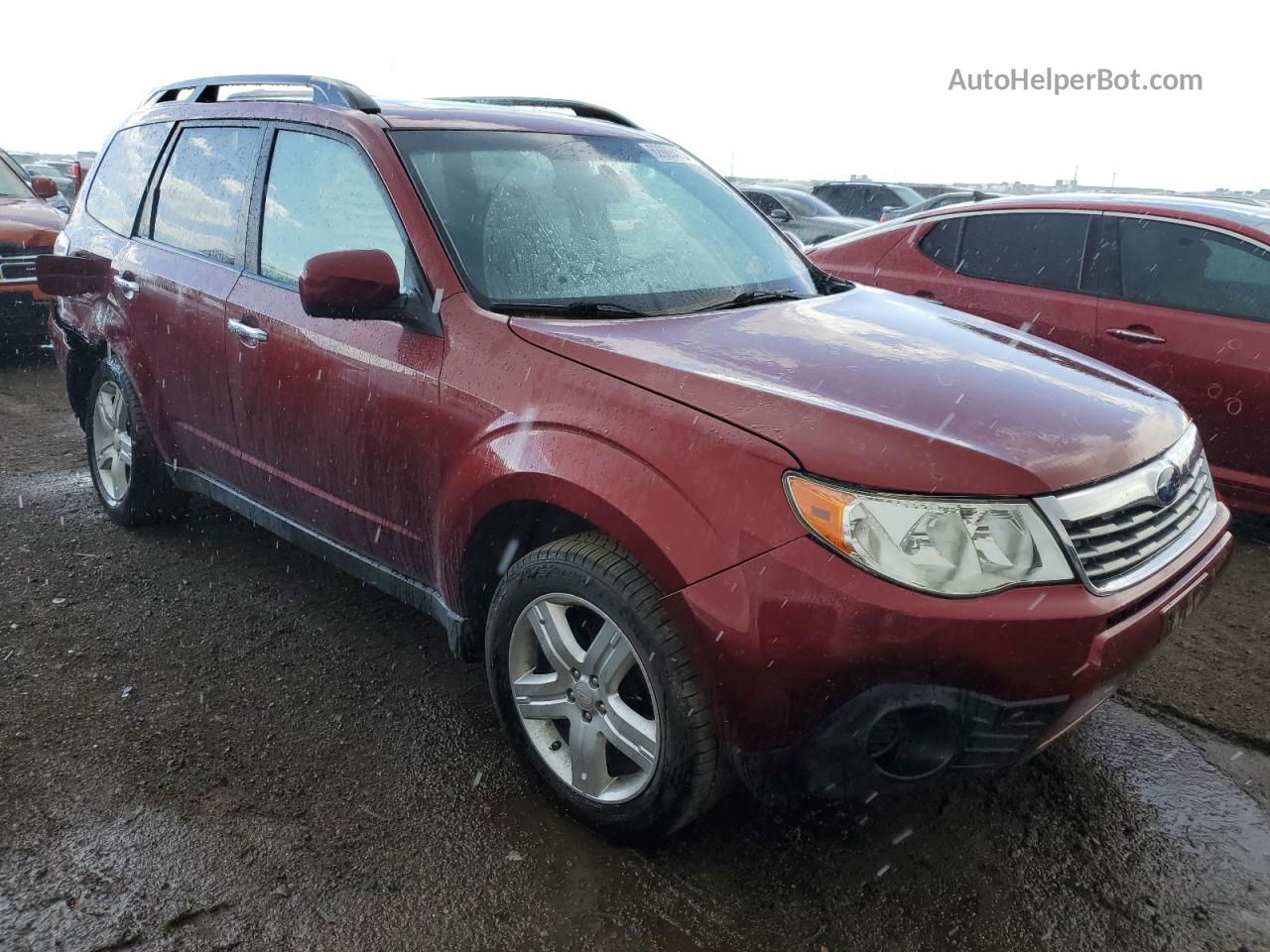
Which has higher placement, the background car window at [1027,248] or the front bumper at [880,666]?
the background car window at [1027,248]

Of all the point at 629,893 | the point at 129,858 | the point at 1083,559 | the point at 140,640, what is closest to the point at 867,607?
the point at 1083,559

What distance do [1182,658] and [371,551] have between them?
281cm

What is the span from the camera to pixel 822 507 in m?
2.01

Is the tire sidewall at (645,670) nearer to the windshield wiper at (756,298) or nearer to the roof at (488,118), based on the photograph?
the windshield wiper at (756,298)

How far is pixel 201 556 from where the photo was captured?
13.8 feet

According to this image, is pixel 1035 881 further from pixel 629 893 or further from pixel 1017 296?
pixel 1017 296

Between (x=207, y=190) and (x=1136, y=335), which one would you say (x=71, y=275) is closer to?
(x=207, y=190)

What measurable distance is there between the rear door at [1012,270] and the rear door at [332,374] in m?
3.28

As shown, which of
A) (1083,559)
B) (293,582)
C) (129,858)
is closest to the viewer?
(1083,559)

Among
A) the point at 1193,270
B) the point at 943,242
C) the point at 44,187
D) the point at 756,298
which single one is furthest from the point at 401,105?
the point at 44,187

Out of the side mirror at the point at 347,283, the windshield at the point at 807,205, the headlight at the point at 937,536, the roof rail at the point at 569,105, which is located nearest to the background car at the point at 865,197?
the windshield at the point at 807,205

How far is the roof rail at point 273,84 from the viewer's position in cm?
316

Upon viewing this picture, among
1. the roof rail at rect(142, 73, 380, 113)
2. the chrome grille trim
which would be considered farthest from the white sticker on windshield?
the chrome grille trim

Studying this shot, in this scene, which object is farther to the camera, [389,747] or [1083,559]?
[389,747]
